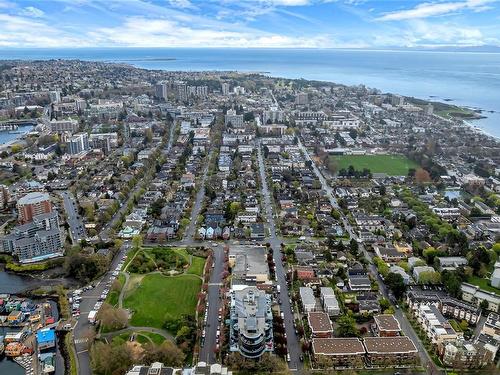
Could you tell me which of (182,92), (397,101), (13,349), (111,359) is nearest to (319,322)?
(111,359)

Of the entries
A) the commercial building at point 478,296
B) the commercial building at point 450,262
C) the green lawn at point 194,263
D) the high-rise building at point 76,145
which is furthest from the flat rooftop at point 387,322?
the high-rise building at point 76,145

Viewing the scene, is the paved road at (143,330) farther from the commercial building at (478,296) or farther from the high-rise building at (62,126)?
the high-rise building at (62,126)

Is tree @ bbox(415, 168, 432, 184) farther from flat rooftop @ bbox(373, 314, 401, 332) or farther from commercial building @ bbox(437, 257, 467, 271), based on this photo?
flat rooftop @ bbox(373, 314, 401, 332)

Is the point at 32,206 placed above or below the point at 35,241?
above

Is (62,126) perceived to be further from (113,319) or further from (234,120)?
(113,319)

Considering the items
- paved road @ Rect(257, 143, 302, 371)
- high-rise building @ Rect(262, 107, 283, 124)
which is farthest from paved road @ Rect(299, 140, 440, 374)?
high-rise building @ Rect(262, 107, 283, 124)

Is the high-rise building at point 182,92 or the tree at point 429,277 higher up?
the high-rise building at point 182,92
